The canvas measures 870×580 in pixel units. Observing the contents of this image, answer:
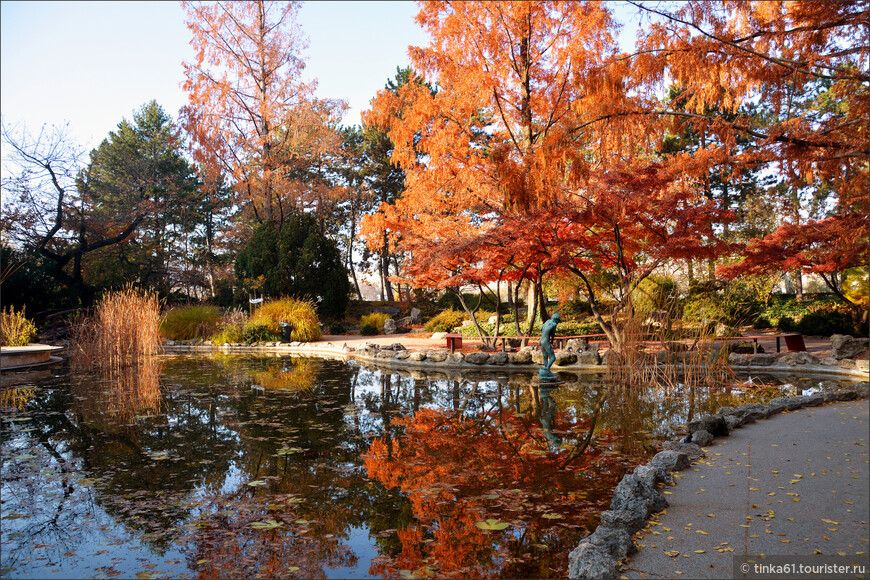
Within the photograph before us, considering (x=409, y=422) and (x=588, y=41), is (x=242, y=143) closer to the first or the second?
(x=588, y=41)

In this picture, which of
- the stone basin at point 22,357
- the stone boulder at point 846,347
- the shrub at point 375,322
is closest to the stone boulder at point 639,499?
the stone boulder at point 846,347

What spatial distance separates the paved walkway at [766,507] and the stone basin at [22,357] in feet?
34.1

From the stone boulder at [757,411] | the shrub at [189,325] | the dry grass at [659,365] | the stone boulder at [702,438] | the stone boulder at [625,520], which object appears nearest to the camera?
the stone boulder at [625,520]

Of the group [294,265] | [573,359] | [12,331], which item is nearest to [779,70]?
[573,359]

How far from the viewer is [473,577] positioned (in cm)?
241

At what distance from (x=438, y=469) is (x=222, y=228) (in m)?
25.6

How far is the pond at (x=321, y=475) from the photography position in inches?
104

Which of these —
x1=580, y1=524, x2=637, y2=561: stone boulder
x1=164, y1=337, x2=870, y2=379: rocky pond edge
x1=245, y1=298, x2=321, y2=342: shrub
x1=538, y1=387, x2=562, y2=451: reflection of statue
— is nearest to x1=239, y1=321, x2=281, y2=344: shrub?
x1=245, y1=298, x2=321, y2=342: shrub

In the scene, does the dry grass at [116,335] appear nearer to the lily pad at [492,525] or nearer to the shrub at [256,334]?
the shrub at [256,334]

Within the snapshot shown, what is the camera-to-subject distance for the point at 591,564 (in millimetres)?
2227

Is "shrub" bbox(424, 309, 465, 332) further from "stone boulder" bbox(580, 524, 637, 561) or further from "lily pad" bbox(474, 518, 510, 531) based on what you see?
"stone boulder" bbox(580, 524, 637, 561)

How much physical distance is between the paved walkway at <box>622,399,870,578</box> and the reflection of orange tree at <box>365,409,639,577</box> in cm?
45

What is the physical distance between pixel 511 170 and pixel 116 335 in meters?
8.07

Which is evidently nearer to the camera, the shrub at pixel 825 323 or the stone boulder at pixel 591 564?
the stone boulder at pixel 591 564
